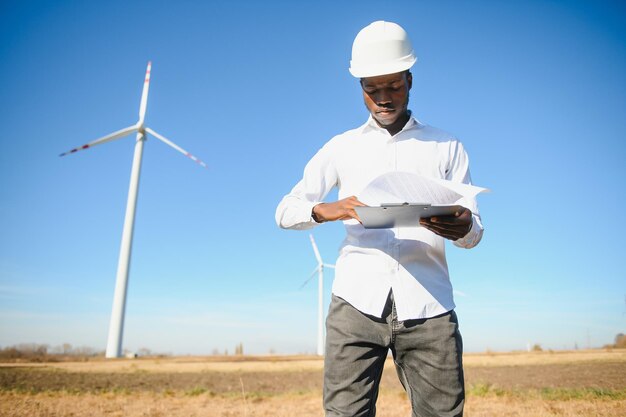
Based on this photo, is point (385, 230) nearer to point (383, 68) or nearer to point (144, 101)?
point (383, 68)

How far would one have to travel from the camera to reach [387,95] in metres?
3.20

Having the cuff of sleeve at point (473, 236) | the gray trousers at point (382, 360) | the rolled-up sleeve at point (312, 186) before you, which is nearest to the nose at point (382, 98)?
the rolled-up sleeve at point (312, 186)

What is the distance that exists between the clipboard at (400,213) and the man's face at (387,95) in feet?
3.02


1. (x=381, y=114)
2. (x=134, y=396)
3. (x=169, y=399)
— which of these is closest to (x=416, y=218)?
(x=381, y=114)

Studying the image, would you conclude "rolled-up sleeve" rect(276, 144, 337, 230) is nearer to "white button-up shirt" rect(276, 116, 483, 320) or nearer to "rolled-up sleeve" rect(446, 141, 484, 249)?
"white button-up shirt" rect(276, 116, 483, 320)

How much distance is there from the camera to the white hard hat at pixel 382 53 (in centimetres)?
311

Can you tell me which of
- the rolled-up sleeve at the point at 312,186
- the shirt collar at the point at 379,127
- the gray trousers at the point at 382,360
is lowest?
the gray trousers at the point at 382,360

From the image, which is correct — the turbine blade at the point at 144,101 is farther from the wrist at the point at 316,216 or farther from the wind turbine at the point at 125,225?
the wrist at the point at 316,216

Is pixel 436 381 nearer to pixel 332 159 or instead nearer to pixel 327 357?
pixel 327 357

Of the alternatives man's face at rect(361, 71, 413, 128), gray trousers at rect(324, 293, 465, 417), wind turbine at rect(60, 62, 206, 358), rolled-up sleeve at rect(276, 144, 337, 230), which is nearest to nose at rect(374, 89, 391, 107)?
man's face at rect(361, 71, 413, 128)

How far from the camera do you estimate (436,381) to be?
9.45ft

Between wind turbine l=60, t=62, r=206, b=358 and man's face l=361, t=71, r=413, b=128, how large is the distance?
110 feet

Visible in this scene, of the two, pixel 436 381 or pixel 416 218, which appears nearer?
pixel 416 218

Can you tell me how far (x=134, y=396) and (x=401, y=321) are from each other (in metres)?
10.9
